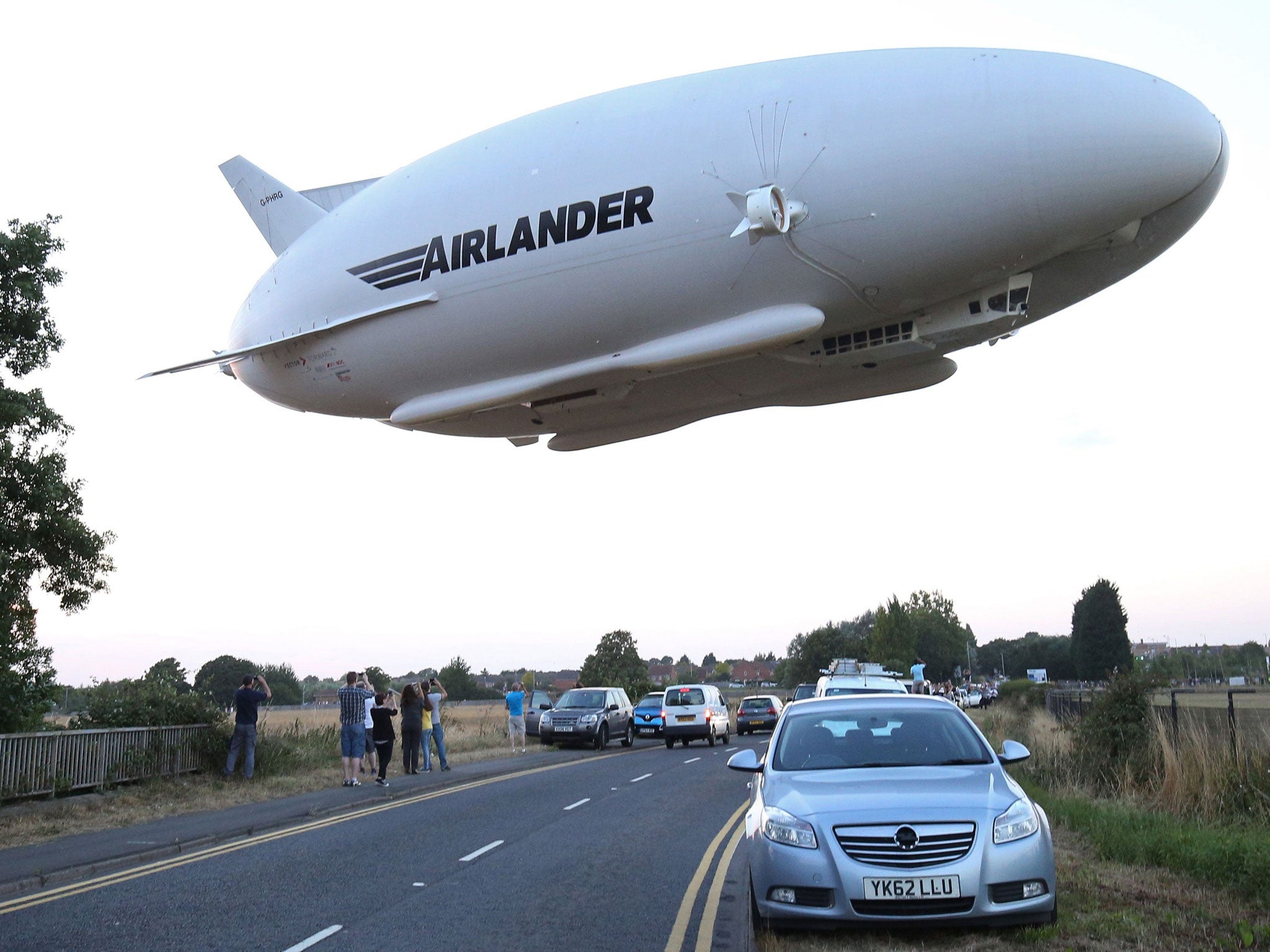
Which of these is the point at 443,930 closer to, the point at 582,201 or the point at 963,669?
the point at 582,201

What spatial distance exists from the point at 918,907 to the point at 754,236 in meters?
5.28

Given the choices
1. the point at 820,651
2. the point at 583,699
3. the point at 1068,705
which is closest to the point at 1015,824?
the point at 1068,705

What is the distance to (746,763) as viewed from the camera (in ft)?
27.9

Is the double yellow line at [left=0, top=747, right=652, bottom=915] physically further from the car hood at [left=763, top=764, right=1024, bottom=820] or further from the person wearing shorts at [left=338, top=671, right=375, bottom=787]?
the car hood at [left=763, top=764, right=1024, bottom=820]

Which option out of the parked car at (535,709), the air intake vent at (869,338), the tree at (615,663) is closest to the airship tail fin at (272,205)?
the air intake vent at (869,338)

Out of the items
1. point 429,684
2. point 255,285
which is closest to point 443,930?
point 255,285

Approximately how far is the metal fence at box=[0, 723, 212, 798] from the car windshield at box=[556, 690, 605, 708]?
44.9 ft

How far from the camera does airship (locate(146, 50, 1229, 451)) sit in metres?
8.66

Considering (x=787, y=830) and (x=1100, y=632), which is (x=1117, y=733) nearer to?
(x=787, y=830)

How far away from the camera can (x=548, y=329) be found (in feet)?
33.8

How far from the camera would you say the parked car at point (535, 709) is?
1412 inches

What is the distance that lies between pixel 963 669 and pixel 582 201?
150669mm

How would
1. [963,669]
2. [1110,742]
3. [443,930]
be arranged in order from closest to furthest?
[443,930], [1110,742], [963,669]

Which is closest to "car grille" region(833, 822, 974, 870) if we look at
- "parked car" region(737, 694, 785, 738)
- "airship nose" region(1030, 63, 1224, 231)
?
"airship nose" region(1030, 63, 1224, 231)
